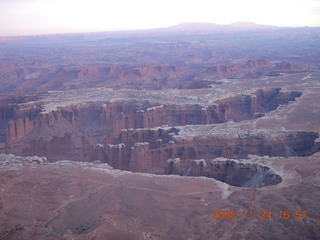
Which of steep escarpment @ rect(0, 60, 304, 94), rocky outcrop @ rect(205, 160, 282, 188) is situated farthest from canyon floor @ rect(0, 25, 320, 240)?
steep escarpment @ rect(0, 60, 304, 94)

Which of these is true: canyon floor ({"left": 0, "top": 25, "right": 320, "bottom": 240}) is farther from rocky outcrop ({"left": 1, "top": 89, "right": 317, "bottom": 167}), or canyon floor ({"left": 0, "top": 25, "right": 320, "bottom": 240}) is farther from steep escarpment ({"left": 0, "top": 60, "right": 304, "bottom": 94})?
steep escarpment ({"left": 0, "top": 60, "right": 304, "bottom": 94})

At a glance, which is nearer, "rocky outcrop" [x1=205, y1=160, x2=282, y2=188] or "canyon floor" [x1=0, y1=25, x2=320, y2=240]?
"canyon floor" [x1=0, y1=25, x2=320, y2=240]

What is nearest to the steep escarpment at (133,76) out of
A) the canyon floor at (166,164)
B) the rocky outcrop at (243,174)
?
the canyon floor at (166,164)
